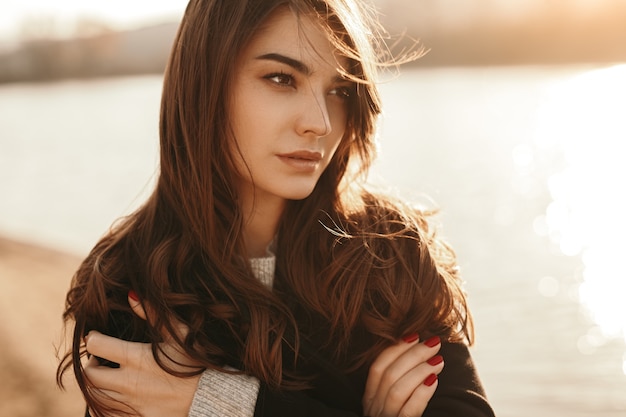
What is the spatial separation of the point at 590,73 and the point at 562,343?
17985mm

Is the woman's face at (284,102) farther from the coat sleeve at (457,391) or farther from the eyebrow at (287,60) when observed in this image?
the coat sleeve at (457,391)

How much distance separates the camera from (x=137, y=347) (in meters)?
1.92

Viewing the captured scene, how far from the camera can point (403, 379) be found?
76.6 inches

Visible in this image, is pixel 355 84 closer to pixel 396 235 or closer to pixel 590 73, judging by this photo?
pixel 396 235

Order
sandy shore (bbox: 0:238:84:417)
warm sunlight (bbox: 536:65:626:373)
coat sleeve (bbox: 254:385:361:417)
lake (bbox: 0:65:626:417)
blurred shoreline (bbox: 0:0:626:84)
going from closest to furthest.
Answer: coat sleeve (bbox: 254:385:361:417) → sandy shore (bbox: 0:238:84:417) → lake (bbox: 0:65:626:417) → warm sunlight (bbox: 536:65:626:373) → blurred shoreline (bbox: 0:0:626:84)

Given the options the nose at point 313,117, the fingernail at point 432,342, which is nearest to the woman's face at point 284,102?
the nose at point 313,117

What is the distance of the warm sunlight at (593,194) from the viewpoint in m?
5.69

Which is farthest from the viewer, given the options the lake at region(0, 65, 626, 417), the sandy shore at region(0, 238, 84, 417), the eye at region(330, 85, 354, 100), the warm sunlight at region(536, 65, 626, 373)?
the warm sunlight at region(536, 65, 626, 373)

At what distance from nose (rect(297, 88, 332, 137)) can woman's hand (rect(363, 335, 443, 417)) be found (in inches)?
23.1

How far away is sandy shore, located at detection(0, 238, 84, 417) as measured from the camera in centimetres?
490

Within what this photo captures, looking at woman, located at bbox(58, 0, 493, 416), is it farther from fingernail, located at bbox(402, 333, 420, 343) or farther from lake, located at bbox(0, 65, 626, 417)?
lake, located at bbox(0, 65, 626, 417)

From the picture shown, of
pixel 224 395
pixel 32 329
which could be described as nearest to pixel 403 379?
pixel 224 395

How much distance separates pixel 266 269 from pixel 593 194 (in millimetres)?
7086

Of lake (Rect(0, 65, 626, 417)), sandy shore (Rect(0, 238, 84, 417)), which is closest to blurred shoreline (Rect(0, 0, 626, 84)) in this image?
lake (Rect(0, 65, 626, 417))
